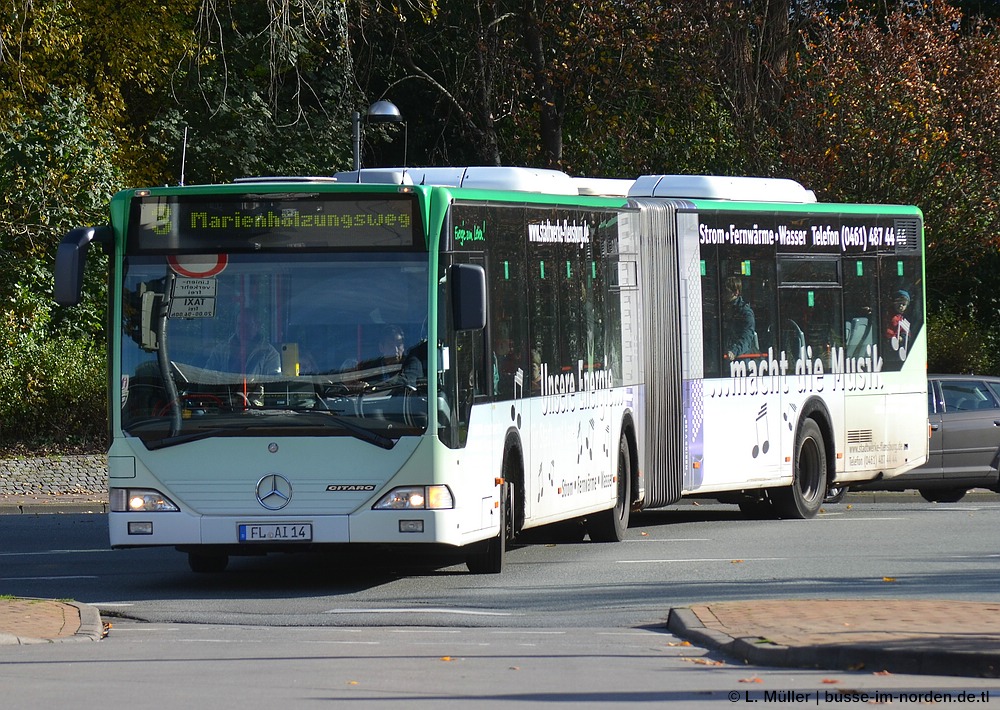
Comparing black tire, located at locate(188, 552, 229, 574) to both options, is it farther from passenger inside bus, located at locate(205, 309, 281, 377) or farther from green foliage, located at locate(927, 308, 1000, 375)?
green foliage, located at locate(927, 308, 1000, 375)

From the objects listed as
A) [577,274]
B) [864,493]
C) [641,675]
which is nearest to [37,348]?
[864,493]

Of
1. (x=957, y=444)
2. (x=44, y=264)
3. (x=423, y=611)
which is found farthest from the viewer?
(x=44, y=264)

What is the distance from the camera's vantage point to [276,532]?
12562 mm

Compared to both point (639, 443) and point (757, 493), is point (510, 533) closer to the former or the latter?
point (639, 443)

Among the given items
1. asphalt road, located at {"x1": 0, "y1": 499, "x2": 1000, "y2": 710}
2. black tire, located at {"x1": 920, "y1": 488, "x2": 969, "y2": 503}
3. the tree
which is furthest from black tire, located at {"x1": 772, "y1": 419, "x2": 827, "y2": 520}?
the tree

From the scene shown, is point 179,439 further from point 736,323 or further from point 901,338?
point 901,338

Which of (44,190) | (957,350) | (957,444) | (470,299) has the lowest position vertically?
(957,444)

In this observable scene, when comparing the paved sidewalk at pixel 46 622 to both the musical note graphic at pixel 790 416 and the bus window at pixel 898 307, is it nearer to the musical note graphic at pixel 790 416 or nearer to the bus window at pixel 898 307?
the musical note graphic at pixel 790 416

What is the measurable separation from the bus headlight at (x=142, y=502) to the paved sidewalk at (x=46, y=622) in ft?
2.75

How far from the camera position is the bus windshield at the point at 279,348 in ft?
41.2

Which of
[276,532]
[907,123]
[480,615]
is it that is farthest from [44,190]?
[480,615]

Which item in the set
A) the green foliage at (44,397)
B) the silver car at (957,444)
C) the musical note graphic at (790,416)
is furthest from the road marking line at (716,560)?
the green foliage at (44,397)

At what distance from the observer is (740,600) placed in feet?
39.3

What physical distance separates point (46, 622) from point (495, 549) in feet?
12.5
